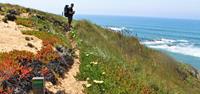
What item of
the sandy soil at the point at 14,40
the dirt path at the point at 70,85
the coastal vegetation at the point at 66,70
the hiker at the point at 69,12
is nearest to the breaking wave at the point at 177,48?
the hiker at the point at 69,12

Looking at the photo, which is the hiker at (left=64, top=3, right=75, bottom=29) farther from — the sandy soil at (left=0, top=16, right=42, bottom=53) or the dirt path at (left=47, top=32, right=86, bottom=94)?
the dirt path at (left=47, top=32, right=86, bottom=94)

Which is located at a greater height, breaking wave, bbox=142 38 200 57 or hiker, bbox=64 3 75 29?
hiker, bbox=64 3 75 29

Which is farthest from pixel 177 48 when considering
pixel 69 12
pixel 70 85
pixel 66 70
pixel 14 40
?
pixel 70 85

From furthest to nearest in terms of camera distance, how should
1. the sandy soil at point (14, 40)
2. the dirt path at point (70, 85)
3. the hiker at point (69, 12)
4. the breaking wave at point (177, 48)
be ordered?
1. the breaking wave at point (177, 48)
2. the hiker at point (69, 12)
3. the sandy soil at point (14, 40)
4. the dirt path at point (70, 85)

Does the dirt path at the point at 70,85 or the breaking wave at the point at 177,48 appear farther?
the breaking wave at the point at 177,48

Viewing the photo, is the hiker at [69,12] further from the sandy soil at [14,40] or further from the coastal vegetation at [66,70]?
the sandy soil at [14,40]

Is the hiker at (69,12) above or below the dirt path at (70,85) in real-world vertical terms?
above

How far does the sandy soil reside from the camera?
21.3 meters

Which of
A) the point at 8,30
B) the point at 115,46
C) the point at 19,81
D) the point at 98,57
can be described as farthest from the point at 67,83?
the point at 115,46

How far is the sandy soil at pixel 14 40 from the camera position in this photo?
2131 cm

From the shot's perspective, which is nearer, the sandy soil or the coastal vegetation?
the coastal vegetation

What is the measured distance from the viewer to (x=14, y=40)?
23.1 meters

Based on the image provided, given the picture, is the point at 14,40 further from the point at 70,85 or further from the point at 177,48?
the point at 177,48

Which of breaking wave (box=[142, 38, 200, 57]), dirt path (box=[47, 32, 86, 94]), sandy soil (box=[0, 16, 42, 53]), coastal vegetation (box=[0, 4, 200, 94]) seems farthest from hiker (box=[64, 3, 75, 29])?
breaking wave (box=[142, 38, 200, 57])
